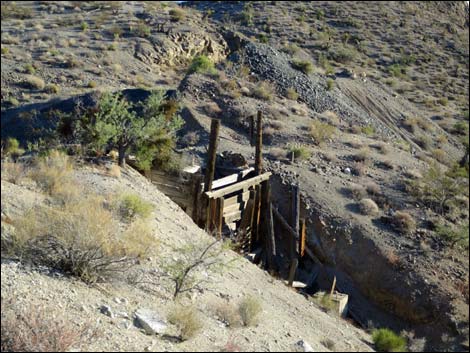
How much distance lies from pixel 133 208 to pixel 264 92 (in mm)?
16258

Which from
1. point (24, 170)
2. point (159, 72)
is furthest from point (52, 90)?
point (24, 170)

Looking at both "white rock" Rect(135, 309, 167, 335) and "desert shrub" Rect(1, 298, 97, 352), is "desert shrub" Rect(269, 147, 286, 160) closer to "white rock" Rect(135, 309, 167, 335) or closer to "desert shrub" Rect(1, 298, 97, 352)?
"white rock" Rect(135, 309, 167, 335)

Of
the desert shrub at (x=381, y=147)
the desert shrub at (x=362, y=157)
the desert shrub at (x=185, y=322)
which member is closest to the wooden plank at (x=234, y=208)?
the desert shrub at (x=362, y=157)

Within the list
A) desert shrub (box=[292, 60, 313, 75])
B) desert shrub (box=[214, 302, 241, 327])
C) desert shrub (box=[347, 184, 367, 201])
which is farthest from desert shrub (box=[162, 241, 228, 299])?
desert shrub (box=[292, 60, 313, 75])

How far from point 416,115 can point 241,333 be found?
30281 mm

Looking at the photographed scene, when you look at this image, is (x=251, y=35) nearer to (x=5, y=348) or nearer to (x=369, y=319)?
(x=369, y=319)

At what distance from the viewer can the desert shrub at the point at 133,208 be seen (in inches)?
410

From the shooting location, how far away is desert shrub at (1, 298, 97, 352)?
18.2 ft

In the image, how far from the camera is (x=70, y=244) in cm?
761

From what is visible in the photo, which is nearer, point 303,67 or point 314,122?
point 314,122

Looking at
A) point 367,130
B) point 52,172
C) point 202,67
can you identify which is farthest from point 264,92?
point 52,172

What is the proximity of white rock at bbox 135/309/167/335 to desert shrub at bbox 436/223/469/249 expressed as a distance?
11.5m

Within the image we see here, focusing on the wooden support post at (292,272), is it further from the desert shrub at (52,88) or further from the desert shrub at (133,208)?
the desert shrub at (52,88)

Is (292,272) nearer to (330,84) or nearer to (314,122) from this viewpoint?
(314,122)
